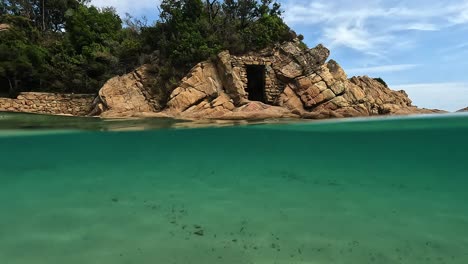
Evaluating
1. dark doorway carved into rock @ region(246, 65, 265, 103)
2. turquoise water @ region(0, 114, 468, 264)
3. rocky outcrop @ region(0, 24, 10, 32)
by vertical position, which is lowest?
turquoise water @ region(0, 114, 468, 264)

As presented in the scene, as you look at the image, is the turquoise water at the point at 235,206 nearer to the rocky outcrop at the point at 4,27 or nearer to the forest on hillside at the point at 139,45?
the forest on hillside at the point at 139,45

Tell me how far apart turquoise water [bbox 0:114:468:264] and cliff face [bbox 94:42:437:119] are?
11929mm

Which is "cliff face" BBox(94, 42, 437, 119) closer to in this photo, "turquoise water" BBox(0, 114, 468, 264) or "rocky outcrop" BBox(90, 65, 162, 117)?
"rocky outcrop" BBox(90, 65, 162, 117)

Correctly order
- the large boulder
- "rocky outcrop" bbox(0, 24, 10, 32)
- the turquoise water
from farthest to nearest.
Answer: "rocky outcrop" bbox(0, 24, 10, 32) < the large boulder < the turquoise water

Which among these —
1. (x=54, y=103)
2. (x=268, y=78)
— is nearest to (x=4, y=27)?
(x=54, y=103)

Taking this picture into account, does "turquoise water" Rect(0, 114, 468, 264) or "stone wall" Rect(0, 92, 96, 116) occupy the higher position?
"stone wall" Rect(0, 92, 96, 116)

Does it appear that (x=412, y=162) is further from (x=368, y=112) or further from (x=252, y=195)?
(x=368, y=112)

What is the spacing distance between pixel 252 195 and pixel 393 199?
2121mm

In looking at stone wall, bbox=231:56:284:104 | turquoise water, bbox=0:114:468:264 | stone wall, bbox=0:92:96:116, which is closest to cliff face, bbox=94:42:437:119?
stone wall, bbox=231:56:284:104

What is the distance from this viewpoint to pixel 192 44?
2394 cm

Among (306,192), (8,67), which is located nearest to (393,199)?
(306,192)

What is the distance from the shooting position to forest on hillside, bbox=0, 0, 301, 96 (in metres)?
24.4

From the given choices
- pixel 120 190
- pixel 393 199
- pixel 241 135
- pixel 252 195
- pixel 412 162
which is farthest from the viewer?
pixel 241 135

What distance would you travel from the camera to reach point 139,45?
2708cm
